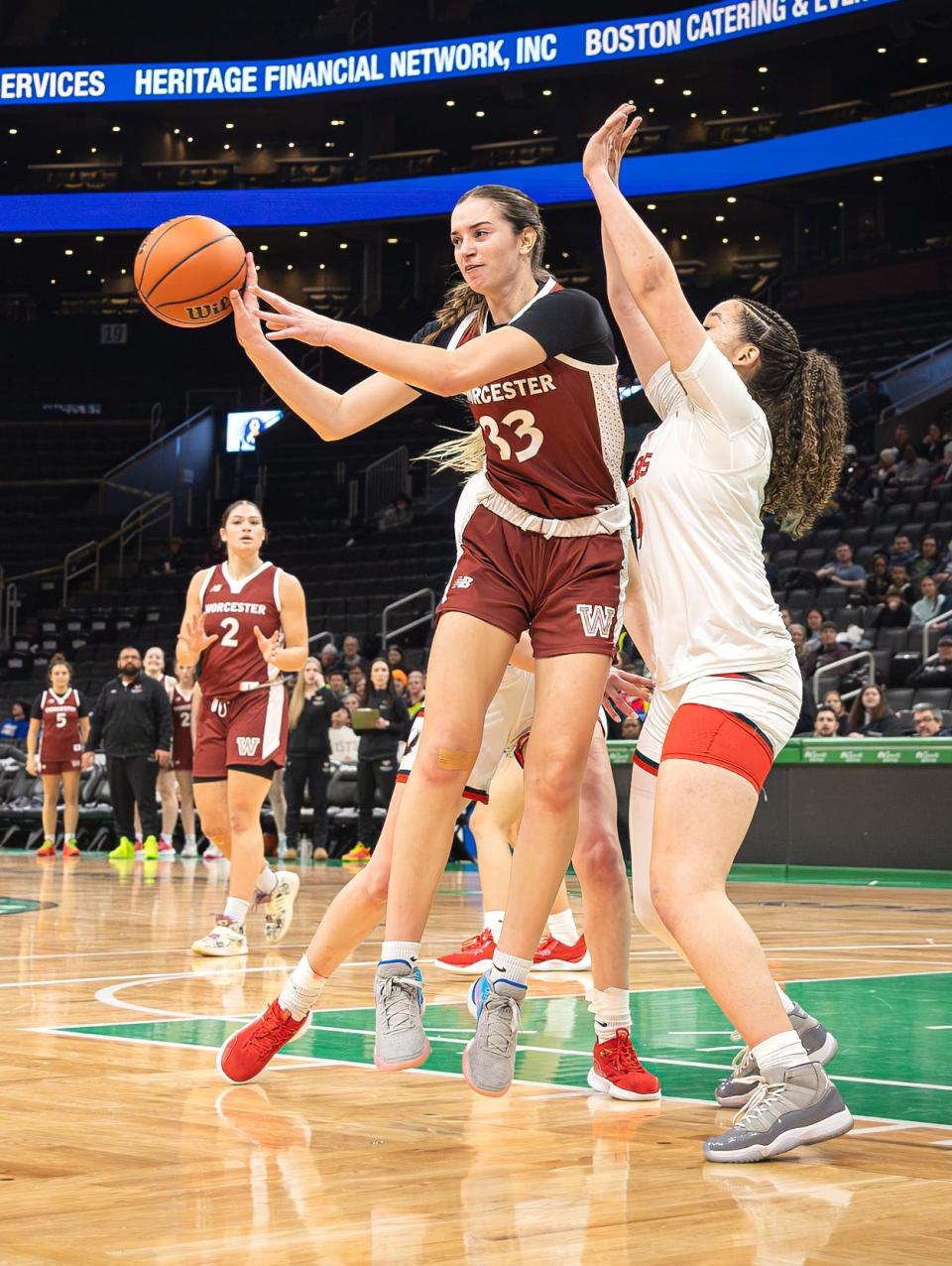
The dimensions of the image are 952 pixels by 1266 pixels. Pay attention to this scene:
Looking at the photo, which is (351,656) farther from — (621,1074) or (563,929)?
(621,1074)

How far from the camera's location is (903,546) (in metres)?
18.0

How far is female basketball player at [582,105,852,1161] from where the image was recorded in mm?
3369

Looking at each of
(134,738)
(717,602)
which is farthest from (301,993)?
(134,738)

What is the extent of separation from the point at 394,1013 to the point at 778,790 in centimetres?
1097

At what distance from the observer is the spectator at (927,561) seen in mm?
17422

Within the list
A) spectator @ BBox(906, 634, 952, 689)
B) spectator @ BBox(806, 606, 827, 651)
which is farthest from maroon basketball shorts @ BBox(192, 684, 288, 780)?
spectator @ BBox(806, 606, 827, 651)

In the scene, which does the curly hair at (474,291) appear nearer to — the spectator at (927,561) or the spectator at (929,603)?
the spectator at (929,603)

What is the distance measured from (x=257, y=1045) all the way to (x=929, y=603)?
1348 cm

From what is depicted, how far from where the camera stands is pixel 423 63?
3088 cm

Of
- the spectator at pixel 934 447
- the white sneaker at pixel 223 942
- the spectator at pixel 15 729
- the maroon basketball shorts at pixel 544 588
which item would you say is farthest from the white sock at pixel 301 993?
the spectator at pixel 15 729

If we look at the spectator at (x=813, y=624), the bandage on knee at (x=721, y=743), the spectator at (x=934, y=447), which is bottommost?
the bandage on knee at (x=721, y=743)

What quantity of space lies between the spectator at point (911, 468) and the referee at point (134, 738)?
9.48 metres

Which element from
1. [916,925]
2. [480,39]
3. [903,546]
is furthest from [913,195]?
[916,925]

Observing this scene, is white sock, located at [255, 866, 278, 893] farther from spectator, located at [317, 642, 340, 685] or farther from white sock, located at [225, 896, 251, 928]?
spectator, located at [317, 642, 340, 685]
